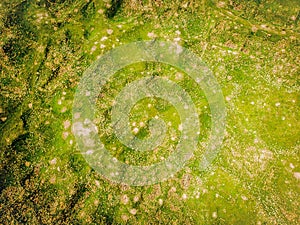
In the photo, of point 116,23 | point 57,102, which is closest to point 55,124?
point 57,102

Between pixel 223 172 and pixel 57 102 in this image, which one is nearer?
pixel 223 172

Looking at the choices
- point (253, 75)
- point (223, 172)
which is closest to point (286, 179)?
point (223, 172)

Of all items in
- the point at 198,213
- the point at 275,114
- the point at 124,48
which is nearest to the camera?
the point at 198,213

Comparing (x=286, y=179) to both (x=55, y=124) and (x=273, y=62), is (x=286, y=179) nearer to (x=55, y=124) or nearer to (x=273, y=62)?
(x=273, y=62)

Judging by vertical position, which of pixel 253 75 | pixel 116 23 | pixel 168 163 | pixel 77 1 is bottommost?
pixel 168 163

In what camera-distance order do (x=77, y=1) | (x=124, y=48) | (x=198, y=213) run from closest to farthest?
(x=198, y=213) → (x=124, y=48) → (x=77, y=1)

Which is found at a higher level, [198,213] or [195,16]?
[195,16]
